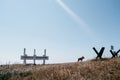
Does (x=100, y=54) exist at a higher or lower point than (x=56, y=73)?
higher

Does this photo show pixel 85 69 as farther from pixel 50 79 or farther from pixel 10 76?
pixel 10 76

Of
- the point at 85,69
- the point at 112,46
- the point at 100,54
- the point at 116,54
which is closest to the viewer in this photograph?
the point at 85,69

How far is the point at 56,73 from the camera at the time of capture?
53.1 feet

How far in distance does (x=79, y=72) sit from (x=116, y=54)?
30.2 ft

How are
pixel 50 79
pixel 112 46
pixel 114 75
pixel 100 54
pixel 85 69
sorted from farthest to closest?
pixel 112 46, pixel 100 54, pixel 85 69, pixel 50 79, pixel 114 75

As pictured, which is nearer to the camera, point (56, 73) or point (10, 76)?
point (56, 73)

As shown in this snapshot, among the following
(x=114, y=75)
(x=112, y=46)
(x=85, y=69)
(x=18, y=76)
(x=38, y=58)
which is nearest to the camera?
(x=114, y=75)

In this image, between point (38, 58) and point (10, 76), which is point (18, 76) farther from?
point (38, 58)

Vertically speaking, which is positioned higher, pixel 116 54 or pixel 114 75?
pixel 116 54

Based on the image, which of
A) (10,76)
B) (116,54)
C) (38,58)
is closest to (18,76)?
(10,76)

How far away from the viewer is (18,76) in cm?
1761

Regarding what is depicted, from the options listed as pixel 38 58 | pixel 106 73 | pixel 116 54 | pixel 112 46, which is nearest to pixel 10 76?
pixel 106 73

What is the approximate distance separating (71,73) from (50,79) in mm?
1399

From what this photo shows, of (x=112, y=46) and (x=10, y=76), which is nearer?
(x=10, y=76)
